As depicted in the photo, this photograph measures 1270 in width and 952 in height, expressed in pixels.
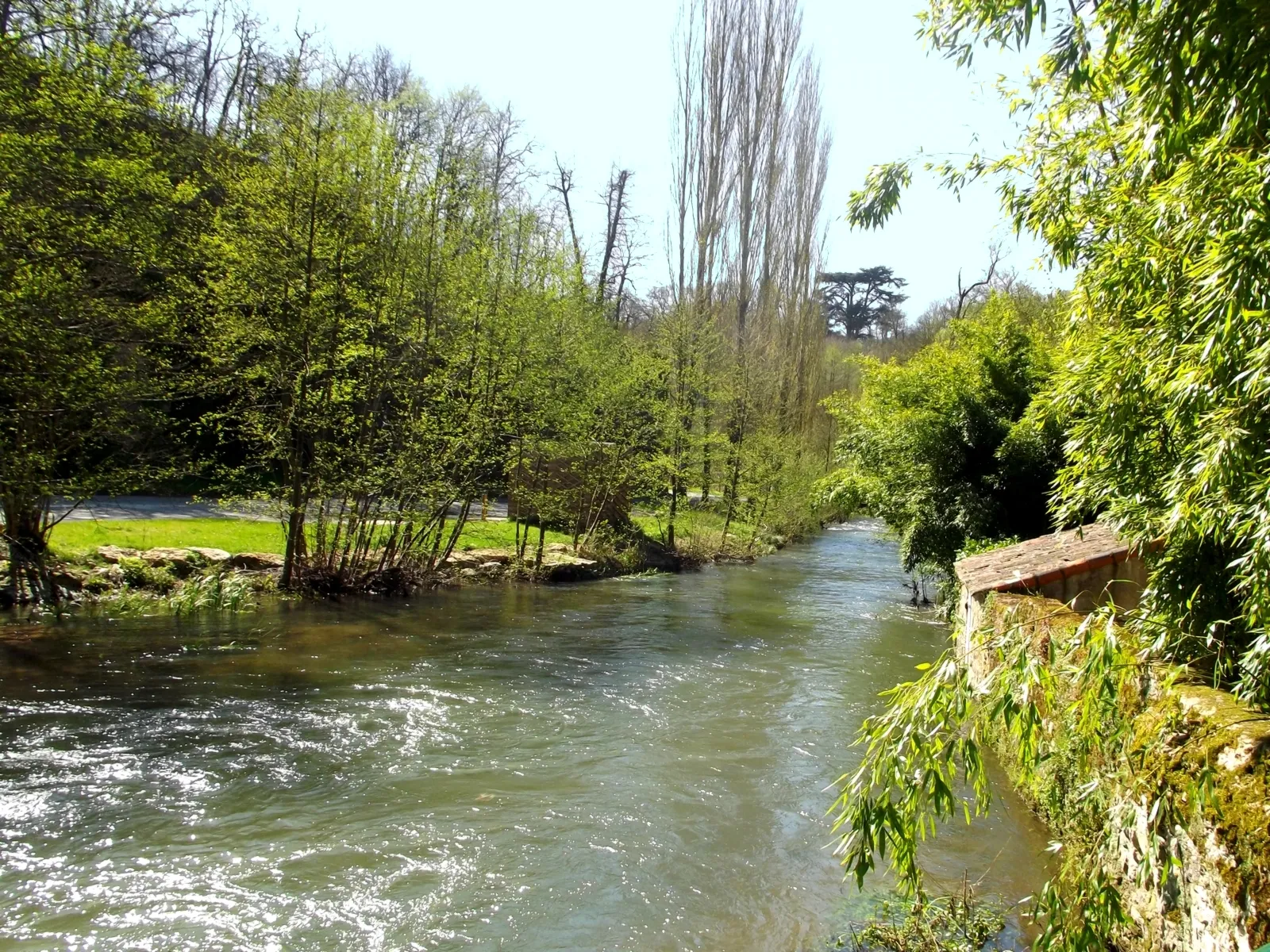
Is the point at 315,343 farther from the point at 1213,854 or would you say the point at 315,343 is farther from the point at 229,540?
the point at 1213,854

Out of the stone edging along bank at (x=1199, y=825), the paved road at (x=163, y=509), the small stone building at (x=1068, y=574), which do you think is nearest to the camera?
the stone edging along bank at (x=1199, y=825)

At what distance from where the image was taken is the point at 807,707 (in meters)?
8.16

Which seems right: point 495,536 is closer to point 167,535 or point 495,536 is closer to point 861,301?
point 167,535

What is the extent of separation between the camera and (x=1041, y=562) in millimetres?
7121

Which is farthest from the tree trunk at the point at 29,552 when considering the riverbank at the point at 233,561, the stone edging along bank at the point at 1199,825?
the stone edging along bank at the point at 1199,825

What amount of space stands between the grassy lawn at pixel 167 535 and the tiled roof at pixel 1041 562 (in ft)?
32.0

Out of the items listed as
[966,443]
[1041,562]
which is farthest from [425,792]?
[966,443]

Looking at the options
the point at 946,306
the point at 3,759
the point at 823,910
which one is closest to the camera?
the point at 823,910

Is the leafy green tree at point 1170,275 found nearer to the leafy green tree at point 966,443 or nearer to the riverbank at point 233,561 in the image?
the leafy green tree at point 966,443

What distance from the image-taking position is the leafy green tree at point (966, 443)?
11.7 meters

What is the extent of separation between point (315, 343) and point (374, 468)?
6.29ft

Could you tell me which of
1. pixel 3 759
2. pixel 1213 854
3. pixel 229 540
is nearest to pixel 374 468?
pixel 229 540

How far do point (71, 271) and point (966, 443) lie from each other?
1069 centimetres

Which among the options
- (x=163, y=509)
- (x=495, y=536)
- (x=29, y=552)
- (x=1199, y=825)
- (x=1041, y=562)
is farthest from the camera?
(x=495, y=536)
